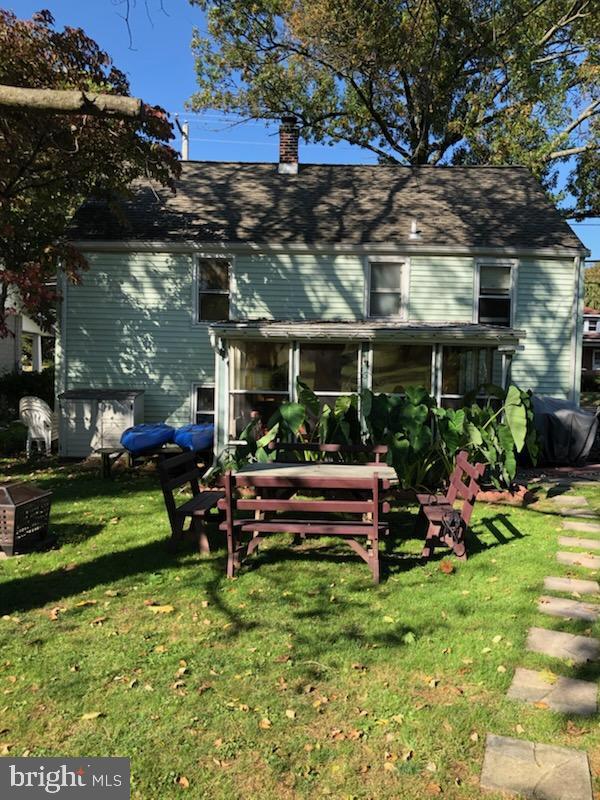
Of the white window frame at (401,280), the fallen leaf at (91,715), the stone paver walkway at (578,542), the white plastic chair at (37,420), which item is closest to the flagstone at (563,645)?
the stone paver walkway at (578,542)

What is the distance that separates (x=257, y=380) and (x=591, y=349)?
3639 cm

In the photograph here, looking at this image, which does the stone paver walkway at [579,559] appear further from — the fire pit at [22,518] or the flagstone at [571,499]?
the fire pit at [22,518]

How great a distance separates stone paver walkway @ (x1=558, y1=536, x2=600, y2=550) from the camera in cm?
633

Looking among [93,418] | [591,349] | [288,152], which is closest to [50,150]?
[93,418]

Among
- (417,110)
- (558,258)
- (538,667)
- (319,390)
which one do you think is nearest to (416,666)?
(538,667)

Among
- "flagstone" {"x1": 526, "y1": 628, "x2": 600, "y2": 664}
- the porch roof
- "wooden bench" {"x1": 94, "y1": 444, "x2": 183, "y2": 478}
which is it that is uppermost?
the porch roof

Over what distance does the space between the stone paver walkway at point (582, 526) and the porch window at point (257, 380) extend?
519cm

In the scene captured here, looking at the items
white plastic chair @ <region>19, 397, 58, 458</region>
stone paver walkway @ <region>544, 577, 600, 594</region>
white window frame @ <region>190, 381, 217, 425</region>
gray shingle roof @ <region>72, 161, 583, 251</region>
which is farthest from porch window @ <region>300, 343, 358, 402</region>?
stone paver walkway @ <region>544, 577, 600, 594</region>

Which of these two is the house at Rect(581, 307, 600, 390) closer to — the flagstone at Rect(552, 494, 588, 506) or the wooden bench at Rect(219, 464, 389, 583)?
the flagstone at Rect(552, 494, 588, 506)

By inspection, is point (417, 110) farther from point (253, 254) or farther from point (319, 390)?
point (319, 390)

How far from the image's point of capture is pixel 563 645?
13.2 ft

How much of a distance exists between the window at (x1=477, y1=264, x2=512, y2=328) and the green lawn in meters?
7.82

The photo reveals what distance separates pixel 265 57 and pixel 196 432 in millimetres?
16801

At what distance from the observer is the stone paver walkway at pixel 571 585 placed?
5059 millimetres
